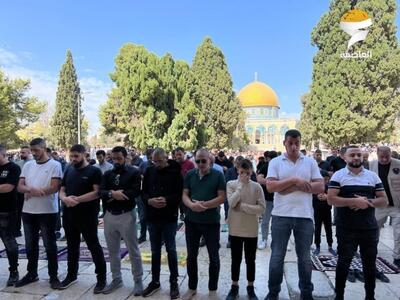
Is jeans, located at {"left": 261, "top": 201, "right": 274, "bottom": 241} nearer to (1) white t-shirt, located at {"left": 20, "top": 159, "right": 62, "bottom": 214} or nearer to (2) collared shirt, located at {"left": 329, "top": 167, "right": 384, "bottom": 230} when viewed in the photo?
(2) collared shirt, located at {"left": 329, "top": 167, "right": 384, "bottom": 230}

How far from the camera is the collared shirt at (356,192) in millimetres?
4086

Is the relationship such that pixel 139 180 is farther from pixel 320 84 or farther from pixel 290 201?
pixel 320 84

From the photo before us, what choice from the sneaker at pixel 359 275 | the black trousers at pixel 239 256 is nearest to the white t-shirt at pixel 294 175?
the black trousers at pixel 239 256

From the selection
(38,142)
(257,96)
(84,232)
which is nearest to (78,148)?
(38,142)

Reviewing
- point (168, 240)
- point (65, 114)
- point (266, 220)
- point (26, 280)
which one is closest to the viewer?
point (168, 240)

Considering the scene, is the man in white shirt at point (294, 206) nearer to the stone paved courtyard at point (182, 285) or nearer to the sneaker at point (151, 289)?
the stone paved courtyard at point (182, 285)

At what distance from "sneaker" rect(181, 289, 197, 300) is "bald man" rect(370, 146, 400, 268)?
10.3 feet

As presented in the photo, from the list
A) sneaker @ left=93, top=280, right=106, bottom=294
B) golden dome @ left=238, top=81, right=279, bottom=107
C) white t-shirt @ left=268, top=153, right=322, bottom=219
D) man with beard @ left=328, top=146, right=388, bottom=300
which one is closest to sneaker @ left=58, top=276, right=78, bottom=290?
sneaker @ left=93, top=280, right=106, bottom=294

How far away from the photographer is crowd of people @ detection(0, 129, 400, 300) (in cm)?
416

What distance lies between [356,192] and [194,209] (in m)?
1.77

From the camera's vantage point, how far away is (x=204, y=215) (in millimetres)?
4535

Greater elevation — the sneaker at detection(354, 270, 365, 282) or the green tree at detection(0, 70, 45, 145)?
the green tree at detection(0, 70, 45, 145)

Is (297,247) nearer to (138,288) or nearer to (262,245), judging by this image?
(138,288)

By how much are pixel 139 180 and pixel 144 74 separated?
2014cm
